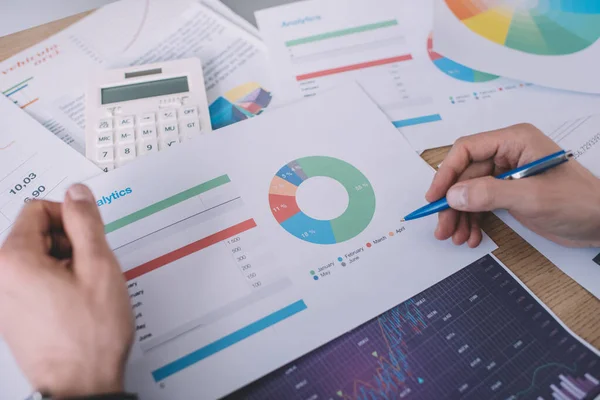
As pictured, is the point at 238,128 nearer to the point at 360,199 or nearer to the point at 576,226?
the point at 360,199

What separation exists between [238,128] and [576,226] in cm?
43

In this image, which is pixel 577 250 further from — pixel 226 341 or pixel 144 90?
pixel 144 90

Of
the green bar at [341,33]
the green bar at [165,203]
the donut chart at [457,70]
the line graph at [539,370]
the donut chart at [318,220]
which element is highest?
the green bar at [341,33]

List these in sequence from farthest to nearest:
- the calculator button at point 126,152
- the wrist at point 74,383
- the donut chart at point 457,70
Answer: the donut chart at point 457,70 → the calculator button at point 126,152 → the wrist at point 74,383

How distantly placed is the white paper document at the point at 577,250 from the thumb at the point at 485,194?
0.08 m

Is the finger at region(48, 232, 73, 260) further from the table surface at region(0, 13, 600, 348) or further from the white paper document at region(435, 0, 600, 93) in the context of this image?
the white paper document at region(435, 0, 600, 93)

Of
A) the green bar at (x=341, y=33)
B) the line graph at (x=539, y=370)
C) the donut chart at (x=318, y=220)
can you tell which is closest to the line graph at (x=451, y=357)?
the line graph at (x=539, y=370)

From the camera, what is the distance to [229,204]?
1.91 feet

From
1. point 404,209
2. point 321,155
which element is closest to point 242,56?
point 321,155

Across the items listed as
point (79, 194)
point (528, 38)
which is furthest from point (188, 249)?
point (528, 38)

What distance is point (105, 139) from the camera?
63 centimetres

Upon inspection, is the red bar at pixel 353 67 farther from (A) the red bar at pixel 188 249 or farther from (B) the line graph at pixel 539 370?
(B) the line graph at pixel 539 370

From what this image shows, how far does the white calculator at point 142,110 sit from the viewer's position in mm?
632

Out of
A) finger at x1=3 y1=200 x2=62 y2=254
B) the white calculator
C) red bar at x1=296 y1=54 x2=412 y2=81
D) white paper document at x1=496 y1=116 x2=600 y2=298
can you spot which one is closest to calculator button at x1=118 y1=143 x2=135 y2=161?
the white calculator
